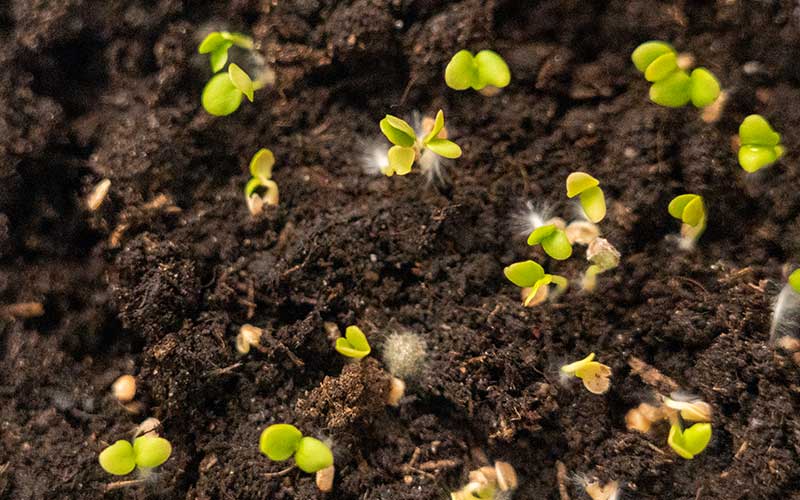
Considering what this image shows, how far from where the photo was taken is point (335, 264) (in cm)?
151

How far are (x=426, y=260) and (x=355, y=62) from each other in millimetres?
495

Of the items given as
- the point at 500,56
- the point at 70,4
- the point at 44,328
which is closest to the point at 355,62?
the point at 500,56

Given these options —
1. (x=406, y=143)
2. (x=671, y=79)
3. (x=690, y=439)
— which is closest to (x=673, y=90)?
(x=671, y=79)

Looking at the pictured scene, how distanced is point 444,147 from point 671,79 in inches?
18.9

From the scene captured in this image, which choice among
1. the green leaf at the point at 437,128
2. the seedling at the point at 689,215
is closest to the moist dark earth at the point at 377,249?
the seedling at the point at 689,215

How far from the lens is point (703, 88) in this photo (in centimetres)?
144

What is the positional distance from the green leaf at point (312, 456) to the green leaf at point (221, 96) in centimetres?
73

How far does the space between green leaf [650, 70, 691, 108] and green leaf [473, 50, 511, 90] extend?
30 cm

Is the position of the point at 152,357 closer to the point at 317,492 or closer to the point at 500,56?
the point at 317,492

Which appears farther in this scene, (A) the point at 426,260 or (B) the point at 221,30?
(B) the point at 221,30

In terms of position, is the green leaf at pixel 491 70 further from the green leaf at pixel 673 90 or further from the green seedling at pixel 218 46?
the green seedling at pixel 218 46

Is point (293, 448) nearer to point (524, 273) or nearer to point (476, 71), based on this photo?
point (524, 273)

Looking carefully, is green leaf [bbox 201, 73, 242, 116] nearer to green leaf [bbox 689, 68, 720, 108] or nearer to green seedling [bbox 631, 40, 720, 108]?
green seedling [bbox 631, 40, 720, 108]

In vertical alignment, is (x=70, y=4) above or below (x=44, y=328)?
above
